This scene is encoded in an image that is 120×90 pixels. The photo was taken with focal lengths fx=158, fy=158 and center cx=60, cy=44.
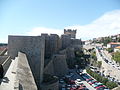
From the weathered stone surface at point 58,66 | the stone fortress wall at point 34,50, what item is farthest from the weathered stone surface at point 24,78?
the weathered stone surface at point 58,66

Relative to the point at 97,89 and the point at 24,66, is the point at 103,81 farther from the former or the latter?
the point at 24,66

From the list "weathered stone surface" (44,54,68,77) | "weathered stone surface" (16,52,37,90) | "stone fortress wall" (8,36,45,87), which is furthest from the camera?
"weathered stone surface" (44,54,68,77)

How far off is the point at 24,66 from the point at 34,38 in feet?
13.2

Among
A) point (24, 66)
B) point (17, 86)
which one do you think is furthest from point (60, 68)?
point (17, 86)

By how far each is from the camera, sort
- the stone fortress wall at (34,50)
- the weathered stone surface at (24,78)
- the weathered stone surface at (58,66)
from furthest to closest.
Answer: the weathered stone surface at (58,66)
the stone fortress wall at (34,50)
the weathered stone surface at (24,78)

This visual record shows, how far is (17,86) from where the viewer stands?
23.8 ft

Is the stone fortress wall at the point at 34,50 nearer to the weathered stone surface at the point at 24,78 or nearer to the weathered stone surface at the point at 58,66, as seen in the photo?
the weathered stone surface at the point at 24,78

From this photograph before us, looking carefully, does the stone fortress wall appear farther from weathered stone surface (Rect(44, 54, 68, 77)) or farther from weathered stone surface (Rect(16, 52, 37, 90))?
weathered stone surface (Rect(44, 54, 68, 77))

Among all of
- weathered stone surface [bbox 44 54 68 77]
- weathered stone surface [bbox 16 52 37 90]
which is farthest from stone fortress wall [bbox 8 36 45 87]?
weathered stone surface [bbox 44 54 68 77]

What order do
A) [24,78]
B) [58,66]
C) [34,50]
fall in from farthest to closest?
[58,66] → [34,50] → [24,78]

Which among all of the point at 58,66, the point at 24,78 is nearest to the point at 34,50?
the point at 24,78

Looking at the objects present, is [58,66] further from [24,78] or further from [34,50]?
[24,78]

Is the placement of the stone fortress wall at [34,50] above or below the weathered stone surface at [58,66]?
above

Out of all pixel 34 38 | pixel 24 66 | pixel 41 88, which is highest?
pixel 34 38
